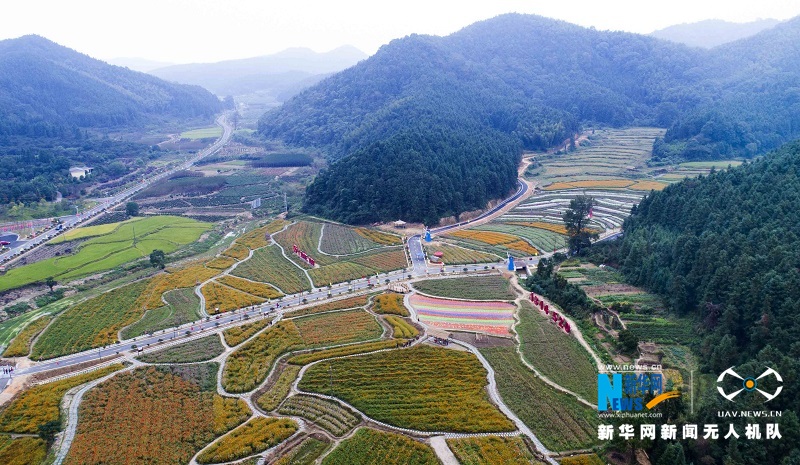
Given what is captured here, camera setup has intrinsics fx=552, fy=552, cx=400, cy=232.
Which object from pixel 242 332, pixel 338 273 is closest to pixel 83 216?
pixel 338 273

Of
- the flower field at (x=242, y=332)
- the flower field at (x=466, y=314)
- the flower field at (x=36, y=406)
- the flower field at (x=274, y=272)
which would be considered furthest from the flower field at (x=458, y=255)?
the flower field at (x=36, y=406)

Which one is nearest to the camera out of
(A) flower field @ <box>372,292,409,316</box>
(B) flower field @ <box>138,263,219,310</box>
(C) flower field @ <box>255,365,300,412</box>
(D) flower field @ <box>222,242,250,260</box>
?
(C) flower field @ <box>255,365,300,412</box>

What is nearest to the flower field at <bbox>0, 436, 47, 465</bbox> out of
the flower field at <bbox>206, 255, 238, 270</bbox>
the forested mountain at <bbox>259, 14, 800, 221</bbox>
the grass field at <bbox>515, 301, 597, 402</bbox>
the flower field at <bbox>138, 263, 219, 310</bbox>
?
the flower field at <bbox>138, 263, 219, 310</bbox>

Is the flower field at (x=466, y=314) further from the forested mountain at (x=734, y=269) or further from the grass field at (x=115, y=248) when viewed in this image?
the grass field at (x=115, y=248)

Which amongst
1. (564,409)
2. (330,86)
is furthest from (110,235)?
(330,86)

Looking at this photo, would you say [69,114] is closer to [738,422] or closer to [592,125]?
[592,125]

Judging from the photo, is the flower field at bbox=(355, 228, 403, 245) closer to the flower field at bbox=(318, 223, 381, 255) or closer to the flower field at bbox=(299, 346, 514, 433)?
the flower field at bbox=(318, 223, 381, 255)

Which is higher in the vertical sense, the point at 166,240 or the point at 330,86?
the point at 330,86

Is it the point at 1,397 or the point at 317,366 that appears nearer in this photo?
the point at 1,397
